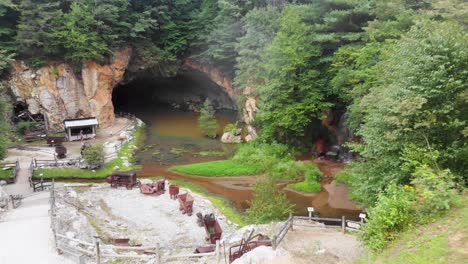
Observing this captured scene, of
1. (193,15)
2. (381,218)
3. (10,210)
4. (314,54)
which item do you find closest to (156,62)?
(193,15)

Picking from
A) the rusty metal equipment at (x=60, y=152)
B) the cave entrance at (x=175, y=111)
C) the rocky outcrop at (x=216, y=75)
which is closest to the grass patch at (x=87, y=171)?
the cave entrance at (x=175, y=111)

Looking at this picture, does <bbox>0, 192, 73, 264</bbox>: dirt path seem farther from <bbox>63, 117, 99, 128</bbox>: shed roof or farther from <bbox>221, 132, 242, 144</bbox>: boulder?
<bbox>221, 132, 242, 144</bbox>: boulder

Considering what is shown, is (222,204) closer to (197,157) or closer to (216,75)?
(197,157)

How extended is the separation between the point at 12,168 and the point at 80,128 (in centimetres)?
1136

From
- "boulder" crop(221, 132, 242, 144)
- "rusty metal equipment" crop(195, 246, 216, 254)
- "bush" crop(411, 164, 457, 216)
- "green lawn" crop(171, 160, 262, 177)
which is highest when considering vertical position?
"bush" crop(411, 164, 457, 216)

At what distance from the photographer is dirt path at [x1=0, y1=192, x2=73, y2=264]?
53.5ft

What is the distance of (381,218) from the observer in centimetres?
1216

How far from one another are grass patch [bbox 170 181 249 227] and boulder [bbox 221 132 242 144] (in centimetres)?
1126

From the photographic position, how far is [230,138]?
41000 mm

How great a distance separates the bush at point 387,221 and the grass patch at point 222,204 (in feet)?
36.4

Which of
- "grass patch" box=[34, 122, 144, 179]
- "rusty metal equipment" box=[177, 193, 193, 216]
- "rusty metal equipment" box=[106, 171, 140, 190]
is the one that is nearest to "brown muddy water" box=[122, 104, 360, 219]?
"grass patch" box=[34, 122, 144, 179]

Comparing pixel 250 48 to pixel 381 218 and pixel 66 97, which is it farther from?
pixel 381 218

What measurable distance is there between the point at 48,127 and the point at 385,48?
3446cm

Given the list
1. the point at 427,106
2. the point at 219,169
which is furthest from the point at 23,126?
the point at 427,106
